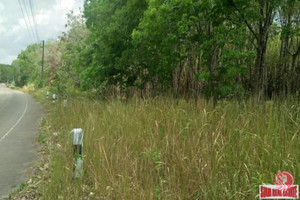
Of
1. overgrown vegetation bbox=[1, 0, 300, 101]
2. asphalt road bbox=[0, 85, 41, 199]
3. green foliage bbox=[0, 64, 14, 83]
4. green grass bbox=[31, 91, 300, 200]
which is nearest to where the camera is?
green grass bbox=[31, 91, 300, 200]

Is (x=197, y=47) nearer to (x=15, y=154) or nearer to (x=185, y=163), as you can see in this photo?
(x=185, y=163)

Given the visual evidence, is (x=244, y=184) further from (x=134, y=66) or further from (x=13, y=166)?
(x=134, y=66)

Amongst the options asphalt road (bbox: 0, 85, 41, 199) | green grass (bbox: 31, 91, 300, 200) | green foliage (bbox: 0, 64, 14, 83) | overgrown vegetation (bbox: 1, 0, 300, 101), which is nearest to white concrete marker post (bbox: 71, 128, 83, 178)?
green grass (bbox: 31, 91, 300, 200)

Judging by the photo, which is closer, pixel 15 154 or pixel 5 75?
pixel 15 154

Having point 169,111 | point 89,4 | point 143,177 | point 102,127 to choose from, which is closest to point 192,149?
point 143,177

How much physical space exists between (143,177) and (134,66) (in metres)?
10.5

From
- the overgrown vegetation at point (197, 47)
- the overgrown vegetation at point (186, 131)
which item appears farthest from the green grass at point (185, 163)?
the overgrown vegetation at point (197, 47)

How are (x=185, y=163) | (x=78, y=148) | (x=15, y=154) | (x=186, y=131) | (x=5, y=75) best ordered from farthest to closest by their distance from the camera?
(x=5, y=75) → (x=15, y=154) → (x=186, y=131) → (x=78, y=148) → (x=185, y=163)

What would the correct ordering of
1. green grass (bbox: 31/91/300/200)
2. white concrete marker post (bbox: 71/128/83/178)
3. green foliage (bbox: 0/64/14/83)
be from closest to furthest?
green grass (bbox: 31/91/300/200), white concrete marker post (bbox: 71/128/83/178), green foliage (bbox: 0/64/14/83)

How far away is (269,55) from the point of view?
41.8ft

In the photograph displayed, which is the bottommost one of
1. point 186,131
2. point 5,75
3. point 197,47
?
point 186,131

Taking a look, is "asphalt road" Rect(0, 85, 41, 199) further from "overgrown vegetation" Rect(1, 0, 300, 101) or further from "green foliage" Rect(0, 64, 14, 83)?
"green foliage" Rect(0, 64, 14, 83)

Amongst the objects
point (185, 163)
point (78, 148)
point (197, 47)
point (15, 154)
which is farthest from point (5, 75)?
point (185, 163)

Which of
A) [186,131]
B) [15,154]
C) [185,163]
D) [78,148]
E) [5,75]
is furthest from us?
[5,75]
